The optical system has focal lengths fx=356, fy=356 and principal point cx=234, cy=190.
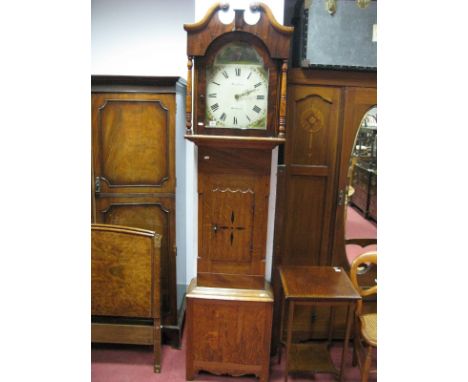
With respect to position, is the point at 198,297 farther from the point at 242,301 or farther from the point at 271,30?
the point at 271,30

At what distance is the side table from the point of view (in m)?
1.78

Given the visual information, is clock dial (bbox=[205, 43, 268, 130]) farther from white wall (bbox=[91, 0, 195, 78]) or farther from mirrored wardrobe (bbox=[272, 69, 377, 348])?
white wall (bbox=[91, 0, 195, 78])

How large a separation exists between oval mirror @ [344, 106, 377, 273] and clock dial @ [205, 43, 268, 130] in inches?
31.6

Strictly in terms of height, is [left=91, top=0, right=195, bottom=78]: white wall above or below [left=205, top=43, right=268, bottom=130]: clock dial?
above

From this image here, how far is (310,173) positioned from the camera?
2.19 meters

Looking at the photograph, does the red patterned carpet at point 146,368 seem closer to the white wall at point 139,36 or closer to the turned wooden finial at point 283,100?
the turned wooden finial at point 283,100

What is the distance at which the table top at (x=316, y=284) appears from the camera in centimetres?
178

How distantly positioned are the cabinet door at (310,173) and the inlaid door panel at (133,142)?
2.38 feet

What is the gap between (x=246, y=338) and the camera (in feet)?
6.33

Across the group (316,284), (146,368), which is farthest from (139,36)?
(146,368)

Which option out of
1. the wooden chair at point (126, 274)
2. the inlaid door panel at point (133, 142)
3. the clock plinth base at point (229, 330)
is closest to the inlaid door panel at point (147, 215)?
the inlaid door panel at point (133, 142)

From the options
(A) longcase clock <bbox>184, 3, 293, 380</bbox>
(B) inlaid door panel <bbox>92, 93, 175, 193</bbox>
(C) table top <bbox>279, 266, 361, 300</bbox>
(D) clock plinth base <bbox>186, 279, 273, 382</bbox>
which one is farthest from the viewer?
(B) inlaid door panel <bbox>92, 93, 175, 193</bbox>

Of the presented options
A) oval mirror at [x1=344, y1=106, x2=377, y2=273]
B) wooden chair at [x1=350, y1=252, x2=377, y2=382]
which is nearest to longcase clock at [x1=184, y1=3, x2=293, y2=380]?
wooden chair at [x1=350, y1=252, x2=377, y2=382]

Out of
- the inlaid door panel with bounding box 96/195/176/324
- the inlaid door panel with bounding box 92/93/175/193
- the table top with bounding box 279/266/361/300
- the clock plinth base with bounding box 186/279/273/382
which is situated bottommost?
the clock plinth base with bounding box 186/279/273/382
